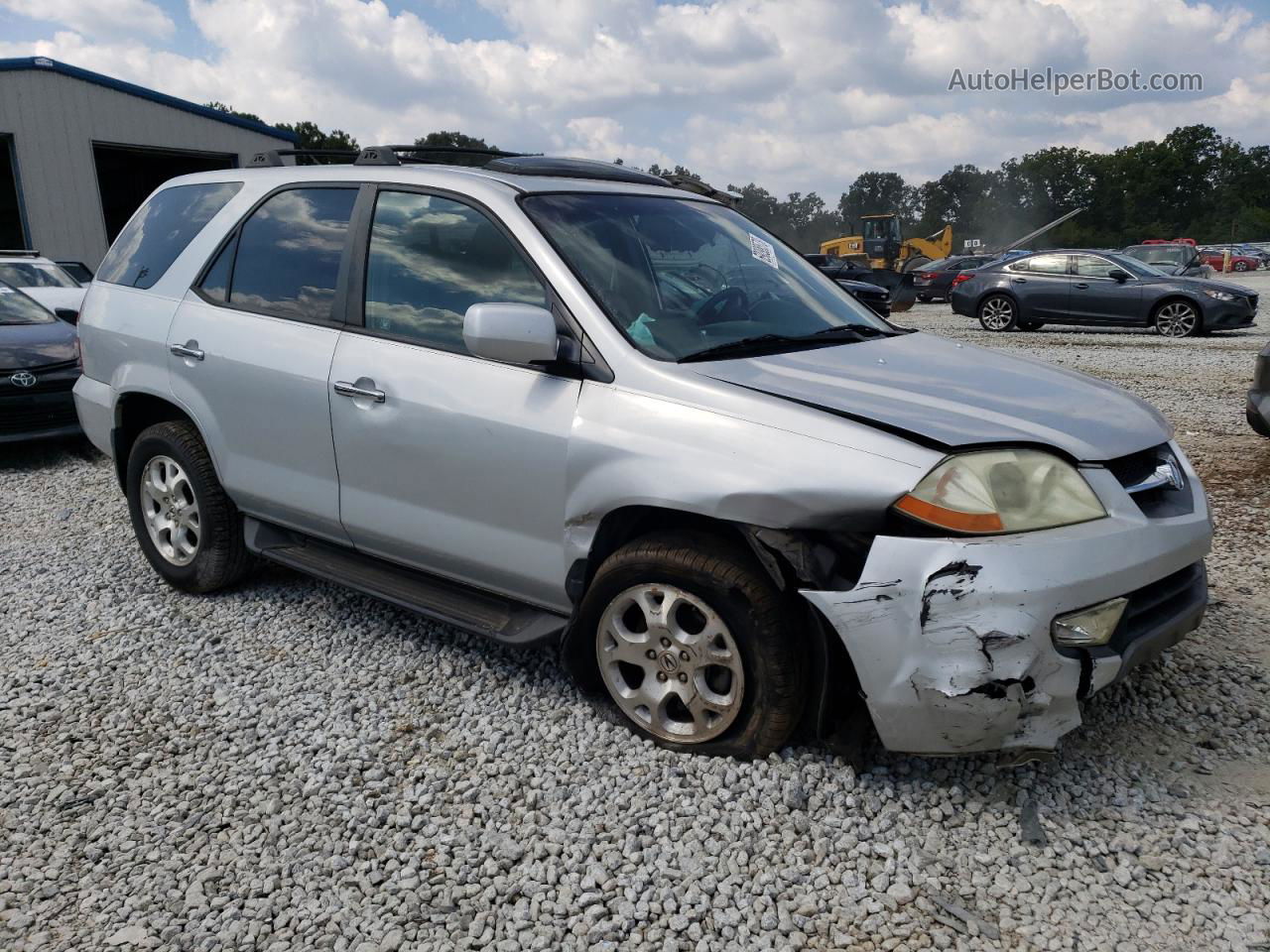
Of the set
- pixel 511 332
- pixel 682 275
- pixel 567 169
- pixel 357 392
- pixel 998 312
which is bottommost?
→ pixel 998 312

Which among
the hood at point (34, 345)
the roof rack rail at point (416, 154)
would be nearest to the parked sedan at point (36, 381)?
the hood at point (34, 345)

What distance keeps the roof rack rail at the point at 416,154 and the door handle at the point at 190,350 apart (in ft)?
3.34

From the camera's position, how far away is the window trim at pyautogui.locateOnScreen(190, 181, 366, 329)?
3.69 meters

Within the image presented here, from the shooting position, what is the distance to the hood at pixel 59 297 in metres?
11.4

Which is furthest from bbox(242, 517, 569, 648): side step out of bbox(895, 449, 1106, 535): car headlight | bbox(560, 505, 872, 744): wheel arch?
bbox(895, 449, 1106, 535): car headlight

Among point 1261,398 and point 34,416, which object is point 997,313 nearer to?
point 1261,398

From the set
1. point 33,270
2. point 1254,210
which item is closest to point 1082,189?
point 1254,210

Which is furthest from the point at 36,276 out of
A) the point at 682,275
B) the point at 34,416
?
the point at 682,275

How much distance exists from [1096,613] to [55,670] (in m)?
3.69

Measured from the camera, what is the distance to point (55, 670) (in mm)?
3799

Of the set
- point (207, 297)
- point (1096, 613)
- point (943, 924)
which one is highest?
point (207, 297)

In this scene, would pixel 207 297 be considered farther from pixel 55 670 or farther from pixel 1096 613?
pixel 1096 613

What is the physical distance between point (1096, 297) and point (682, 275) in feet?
48.5

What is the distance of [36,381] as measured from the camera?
7.72m
